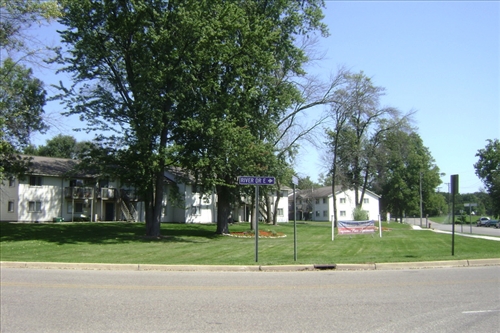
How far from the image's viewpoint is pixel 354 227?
88.2 feet

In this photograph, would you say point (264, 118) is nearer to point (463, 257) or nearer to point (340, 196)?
point (463, 257)

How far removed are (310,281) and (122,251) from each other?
10.9 metres

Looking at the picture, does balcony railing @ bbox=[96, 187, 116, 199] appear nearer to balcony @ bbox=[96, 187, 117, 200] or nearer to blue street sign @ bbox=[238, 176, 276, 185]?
balcony @ bbox=[96, 187, 117, 200]

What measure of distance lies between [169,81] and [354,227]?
13.7m

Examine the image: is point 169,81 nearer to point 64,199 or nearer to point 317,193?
point 64,199

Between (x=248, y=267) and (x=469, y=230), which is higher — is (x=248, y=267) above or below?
above

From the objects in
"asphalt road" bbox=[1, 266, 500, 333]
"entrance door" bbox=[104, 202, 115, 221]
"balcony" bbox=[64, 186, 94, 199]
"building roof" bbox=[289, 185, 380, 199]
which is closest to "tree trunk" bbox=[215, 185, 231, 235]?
"asphalt road" bbox=[1, 266, 500, 333]

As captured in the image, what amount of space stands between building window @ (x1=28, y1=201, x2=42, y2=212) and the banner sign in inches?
1315

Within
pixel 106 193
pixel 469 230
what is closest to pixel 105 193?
pixel 106 193

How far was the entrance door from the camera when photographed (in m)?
52.9

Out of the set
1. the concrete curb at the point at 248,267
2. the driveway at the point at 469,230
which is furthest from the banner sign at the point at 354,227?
the driveway at the point at 469,230

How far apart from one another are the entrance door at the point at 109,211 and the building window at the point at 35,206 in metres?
7.95

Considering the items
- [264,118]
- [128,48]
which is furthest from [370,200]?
[128,48]

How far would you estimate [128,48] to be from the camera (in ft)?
86.8
